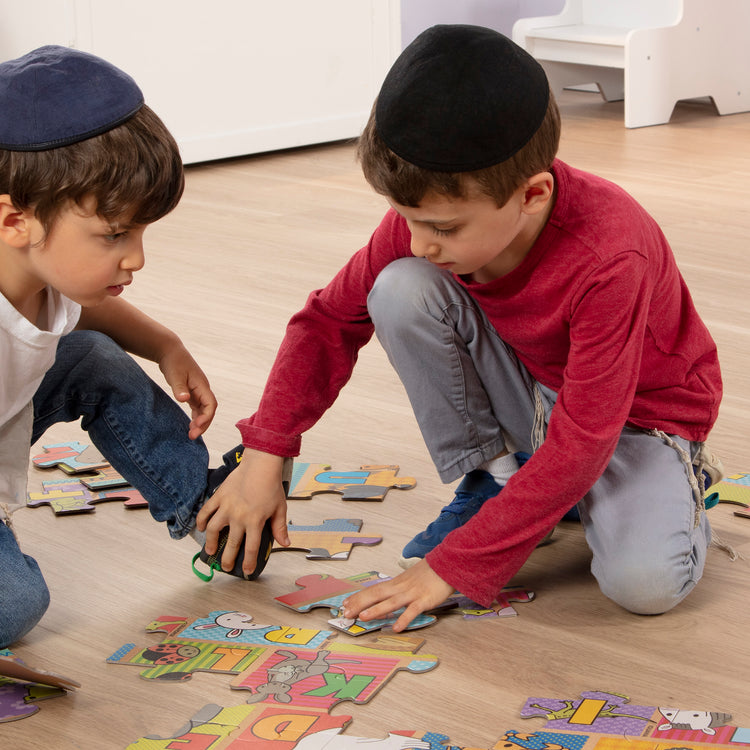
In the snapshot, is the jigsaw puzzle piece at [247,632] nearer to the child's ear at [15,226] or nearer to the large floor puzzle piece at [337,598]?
the large floor puzzle piece at [337,598]

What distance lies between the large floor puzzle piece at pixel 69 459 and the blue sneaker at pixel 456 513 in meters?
0.54

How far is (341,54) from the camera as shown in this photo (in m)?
4.13

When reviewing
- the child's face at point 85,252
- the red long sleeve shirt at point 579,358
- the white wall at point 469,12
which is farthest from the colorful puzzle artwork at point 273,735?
the white wall at point 469,12

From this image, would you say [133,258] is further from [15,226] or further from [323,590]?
[323,590]

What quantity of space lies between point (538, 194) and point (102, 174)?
0.45 meters

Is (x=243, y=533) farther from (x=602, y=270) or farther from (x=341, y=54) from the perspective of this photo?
(x=341, y=54)

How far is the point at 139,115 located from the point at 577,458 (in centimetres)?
58

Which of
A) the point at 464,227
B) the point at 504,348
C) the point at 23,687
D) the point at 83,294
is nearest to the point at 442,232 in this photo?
the point at 464,227

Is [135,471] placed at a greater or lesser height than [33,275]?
lesser

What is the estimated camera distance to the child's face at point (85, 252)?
3.67 ft

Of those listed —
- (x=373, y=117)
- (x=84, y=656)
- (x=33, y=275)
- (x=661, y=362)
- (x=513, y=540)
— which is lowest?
(x=84, y=656)

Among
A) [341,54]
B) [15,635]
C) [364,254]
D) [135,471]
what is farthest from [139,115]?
[341,54]

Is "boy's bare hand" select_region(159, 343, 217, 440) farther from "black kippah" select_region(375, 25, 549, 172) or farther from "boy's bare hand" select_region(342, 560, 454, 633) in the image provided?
"black kippah" select_region(375, 25, 549, 172)

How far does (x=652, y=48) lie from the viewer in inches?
163
